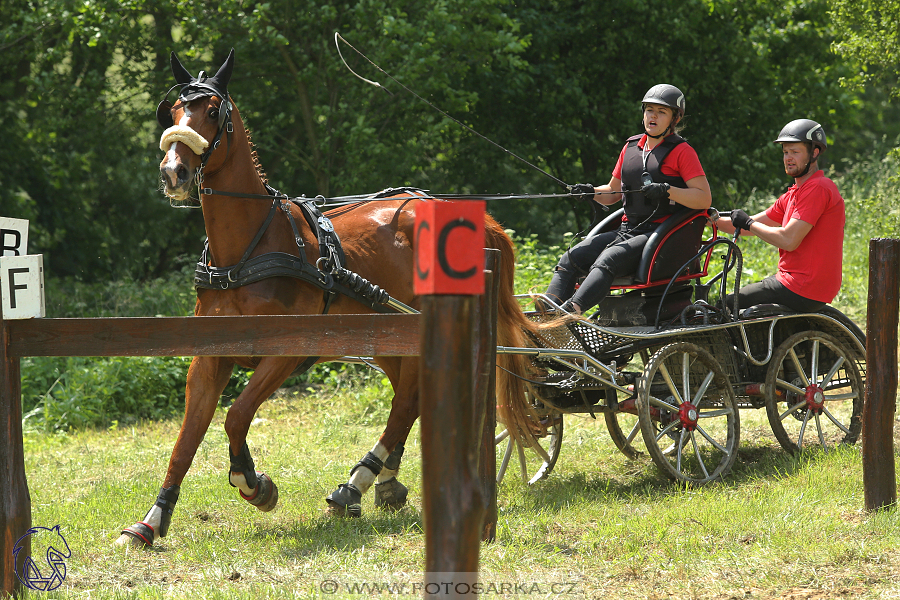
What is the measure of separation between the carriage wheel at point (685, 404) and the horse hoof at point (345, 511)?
1.65 meters

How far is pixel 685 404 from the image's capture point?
500 cm

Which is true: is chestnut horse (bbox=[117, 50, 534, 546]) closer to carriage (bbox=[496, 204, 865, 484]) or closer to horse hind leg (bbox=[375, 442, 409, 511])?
horse hind leg (bbox=[375, 442, 409, 511])

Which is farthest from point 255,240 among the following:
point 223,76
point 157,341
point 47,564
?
point 47,564

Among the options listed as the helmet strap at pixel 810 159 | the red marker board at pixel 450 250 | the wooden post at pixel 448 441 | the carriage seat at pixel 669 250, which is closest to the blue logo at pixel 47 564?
the wooden post at pixel 448 441

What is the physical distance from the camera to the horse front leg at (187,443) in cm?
409

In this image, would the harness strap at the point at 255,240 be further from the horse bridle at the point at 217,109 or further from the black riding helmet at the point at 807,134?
the black riding helmet at the point at 807,134

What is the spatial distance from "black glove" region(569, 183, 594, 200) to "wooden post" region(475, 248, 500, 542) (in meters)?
1.31

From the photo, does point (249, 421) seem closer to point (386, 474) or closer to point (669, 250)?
point (386, 474)

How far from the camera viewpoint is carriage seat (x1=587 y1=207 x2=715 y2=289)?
16.3ft

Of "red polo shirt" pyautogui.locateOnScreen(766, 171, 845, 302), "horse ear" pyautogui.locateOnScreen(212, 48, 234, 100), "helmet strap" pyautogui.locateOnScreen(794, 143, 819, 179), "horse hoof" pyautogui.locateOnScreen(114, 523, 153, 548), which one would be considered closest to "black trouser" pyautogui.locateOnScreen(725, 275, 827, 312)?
"red polo shirt" pyautogui.locateOnScreen(766, 171, 845, 302)

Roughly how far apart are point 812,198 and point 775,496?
1.83 m

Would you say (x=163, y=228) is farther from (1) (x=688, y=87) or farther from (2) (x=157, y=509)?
(2) (x=157, y=509)

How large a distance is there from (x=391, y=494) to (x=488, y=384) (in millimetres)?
1379

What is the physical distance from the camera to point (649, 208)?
5.23 meters
